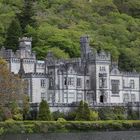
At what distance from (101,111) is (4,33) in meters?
46.4

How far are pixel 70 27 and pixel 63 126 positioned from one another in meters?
76.2

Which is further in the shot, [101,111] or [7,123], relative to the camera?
[101,111]

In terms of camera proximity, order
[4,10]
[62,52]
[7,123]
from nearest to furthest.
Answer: [7,123] < [62,52] < [4,10]

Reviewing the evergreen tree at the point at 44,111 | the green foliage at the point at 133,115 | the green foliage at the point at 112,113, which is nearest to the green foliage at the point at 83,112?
the evergreen tree at the point at 44,111

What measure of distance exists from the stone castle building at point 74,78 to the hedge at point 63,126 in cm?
1060

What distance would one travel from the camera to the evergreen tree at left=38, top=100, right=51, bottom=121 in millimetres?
100125

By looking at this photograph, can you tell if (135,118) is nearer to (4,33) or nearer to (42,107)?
(42,107)

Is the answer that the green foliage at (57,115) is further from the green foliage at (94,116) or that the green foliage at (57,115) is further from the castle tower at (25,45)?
the castle tower at (25,45)

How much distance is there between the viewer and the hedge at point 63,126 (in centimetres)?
9322

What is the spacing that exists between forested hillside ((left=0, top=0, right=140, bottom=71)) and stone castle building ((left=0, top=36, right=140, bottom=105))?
17.5 metres

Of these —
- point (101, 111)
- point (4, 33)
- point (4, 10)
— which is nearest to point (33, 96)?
point (101, 111)

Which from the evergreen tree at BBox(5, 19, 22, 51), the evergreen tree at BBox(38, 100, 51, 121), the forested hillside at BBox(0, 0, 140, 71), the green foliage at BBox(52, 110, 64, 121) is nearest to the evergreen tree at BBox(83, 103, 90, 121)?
the green foliage at BBox(52, 110, 64, 121)

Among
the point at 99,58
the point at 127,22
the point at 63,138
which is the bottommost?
the point at 63,138

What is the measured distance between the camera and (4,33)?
15062 cm
